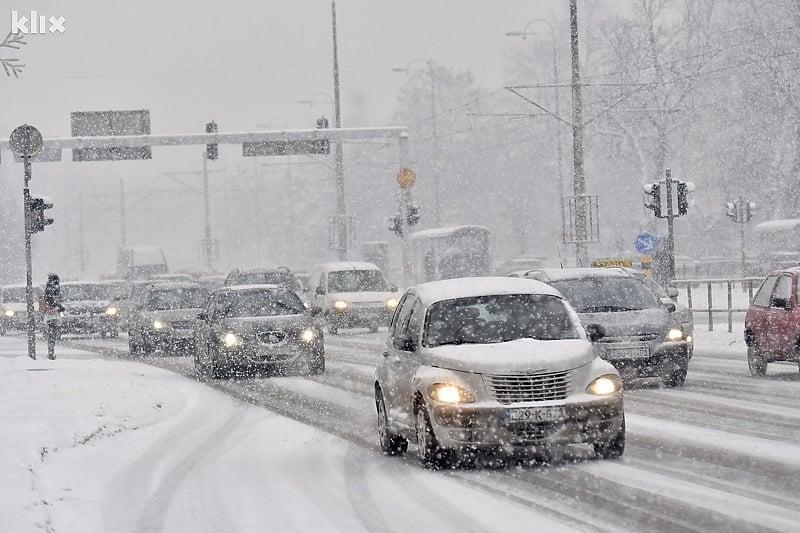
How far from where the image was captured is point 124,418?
15.8 meters

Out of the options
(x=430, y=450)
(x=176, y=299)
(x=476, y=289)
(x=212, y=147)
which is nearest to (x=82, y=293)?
(x=212, y=147)

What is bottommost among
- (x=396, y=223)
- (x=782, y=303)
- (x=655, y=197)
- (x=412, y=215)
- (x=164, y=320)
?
(x=164, y=320)

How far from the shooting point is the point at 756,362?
2012 centimetres

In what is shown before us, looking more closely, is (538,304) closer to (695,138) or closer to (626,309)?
(626,309)

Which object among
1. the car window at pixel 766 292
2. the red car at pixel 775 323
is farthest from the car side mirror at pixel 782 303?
the car window at pixel 766 292

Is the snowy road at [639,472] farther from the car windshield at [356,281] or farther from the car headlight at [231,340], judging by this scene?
the car windshield at [356,281]

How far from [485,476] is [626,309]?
27.3 feet

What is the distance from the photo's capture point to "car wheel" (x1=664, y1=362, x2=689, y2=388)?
59.8 ft

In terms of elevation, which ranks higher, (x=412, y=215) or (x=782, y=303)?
(x=412, y=215)

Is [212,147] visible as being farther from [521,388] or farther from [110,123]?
[521,388]

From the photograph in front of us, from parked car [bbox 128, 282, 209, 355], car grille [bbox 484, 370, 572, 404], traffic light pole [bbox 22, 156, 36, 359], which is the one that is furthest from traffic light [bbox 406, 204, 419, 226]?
car grille [bbox 484, 370, 572, 404]

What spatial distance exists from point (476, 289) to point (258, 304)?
1158 cm

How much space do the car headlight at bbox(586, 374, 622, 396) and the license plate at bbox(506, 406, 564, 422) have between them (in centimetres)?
40

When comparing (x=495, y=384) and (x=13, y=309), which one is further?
(x=13, y=309)
